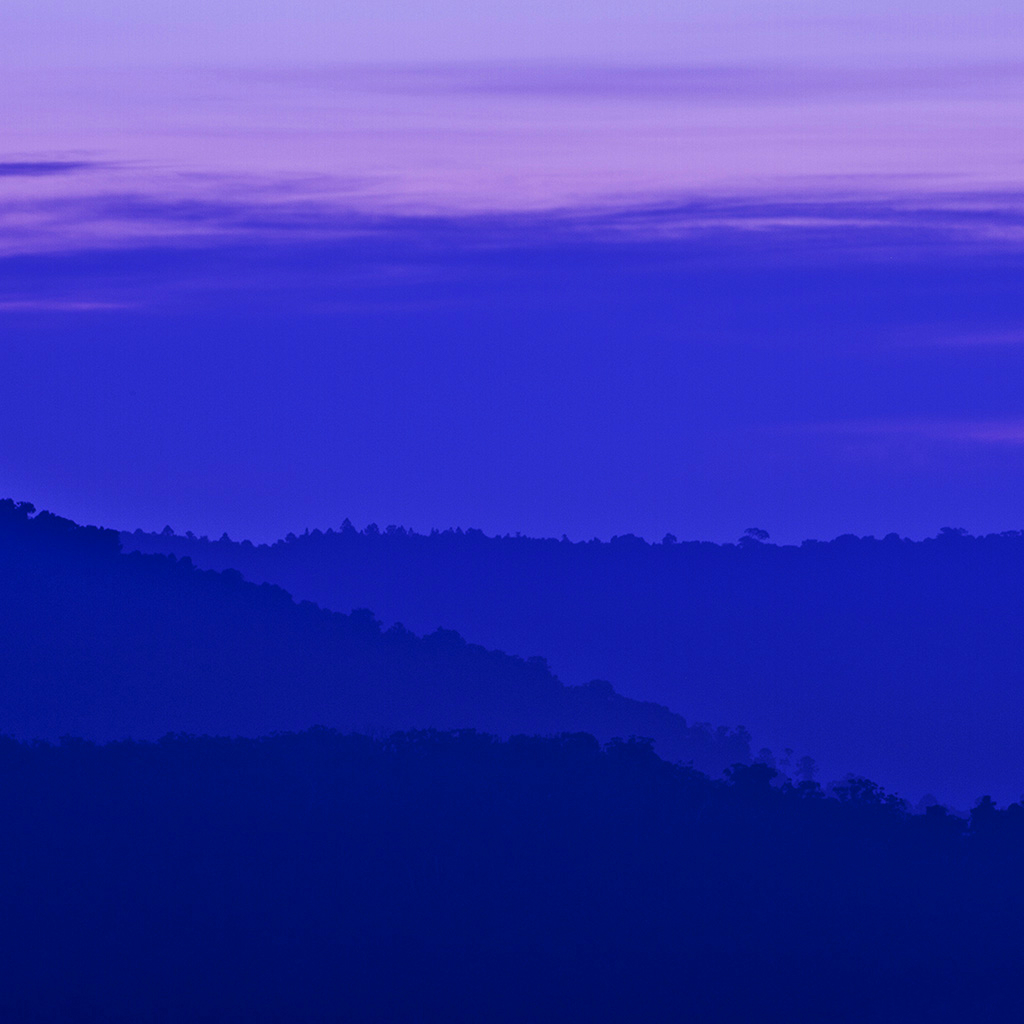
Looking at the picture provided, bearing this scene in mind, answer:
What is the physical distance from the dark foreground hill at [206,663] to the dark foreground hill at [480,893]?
97.8 ft

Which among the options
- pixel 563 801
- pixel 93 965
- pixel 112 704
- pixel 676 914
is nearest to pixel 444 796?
pixel 563 801

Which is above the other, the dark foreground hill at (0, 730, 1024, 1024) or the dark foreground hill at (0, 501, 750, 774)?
the dark foreground hill at (0, 501, 750, 774)

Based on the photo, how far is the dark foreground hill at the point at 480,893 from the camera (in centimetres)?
8381

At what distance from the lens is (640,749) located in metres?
99.2

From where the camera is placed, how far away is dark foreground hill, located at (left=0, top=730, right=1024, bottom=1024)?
275ft

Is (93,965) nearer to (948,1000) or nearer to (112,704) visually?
(948,1000)

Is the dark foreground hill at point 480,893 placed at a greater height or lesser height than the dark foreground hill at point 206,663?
lesser

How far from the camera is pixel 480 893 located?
293 feet

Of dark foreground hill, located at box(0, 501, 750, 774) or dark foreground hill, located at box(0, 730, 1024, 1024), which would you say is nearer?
dark foreground hill, located at box(0, 730, 1024, 1024)

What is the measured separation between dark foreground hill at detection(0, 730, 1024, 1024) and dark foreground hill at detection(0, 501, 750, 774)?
2981 cm

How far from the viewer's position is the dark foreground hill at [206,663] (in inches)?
5022

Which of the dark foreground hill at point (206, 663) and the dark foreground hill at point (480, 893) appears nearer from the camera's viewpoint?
the dark foreground hill at point (480, 893)

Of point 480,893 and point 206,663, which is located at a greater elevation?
point 206,663

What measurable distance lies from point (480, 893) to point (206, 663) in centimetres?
4805
